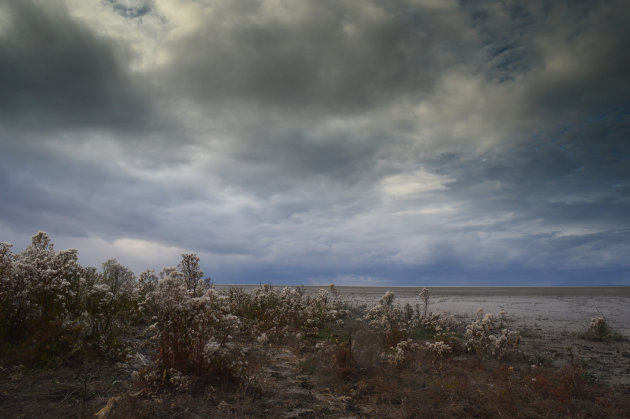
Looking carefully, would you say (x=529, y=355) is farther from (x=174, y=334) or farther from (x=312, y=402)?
(x=174, y=334)

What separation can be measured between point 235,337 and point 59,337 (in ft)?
16.9

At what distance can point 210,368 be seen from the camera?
699 cm

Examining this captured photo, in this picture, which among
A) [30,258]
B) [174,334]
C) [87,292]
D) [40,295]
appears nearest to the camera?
[174,334]

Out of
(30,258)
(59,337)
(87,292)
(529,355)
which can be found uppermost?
(30,258)

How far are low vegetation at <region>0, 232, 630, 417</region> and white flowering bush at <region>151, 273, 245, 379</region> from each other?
0.02 m

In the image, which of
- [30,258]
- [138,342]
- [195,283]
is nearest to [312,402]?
[195,283]

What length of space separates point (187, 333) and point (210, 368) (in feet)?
2.82

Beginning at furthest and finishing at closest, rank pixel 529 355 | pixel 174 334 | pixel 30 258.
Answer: pixel 529 355 < pixel 30 258 < pixel 174 334

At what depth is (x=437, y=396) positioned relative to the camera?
6734 mm

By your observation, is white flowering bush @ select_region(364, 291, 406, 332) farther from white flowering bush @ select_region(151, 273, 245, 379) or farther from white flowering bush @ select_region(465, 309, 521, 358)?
white flowering bush @ select_region(151, 273, 245, 379)

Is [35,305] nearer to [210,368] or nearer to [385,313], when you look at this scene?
[210,368]

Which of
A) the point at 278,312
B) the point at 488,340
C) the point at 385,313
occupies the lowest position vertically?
the point at 488,340

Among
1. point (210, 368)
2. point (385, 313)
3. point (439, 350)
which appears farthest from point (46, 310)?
point (385, 313)

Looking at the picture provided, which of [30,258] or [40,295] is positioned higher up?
[30,258]
